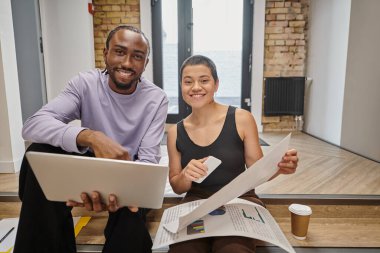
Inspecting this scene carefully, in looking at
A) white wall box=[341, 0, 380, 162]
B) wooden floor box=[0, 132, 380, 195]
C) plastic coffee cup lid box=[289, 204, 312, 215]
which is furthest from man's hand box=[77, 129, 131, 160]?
white wall box=[341, 0, 380, 162]

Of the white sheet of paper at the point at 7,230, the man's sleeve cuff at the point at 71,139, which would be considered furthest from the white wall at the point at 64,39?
the man's sleeve cuff at the point at 71,139

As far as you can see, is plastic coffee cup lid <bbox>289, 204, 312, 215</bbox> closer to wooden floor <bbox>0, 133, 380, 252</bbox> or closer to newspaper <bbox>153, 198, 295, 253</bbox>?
wooden floor <bbox>0, 133, 380, 252</bbox>

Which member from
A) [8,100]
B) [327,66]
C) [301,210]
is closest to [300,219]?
[301,210]

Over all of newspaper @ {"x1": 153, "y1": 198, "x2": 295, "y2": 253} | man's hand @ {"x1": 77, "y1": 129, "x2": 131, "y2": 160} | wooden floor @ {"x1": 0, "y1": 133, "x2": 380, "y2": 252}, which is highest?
man's hand @ {"x1": 77, "y1": 129, "x2": 131, "y2": 160}

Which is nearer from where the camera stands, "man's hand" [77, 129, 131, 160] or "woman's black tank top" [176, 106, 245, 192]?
"man's hand" [77, 129, 131, 160]

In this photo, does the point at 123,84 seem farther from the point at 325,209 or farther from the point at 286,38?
the point at 286,38

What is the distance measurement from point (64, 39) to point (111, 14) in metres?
0.82

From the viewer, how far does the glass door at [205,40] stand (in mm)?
3773

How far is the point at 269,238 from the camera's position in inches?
36.6

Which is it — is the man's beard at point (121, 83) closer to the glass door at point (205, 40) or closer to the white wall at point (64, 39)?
the white wall at point (64, 39)

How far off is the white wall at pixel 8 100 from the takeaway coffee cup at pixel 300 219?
1.91m

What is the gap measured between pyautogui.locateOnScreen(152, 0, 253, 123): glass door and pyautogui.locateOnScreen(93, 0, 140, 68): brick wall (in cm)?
25

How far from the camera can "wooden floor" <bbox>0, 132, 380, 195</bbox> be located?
1794mm

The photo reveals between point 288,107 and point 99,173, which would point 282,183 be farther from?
point 288,107
